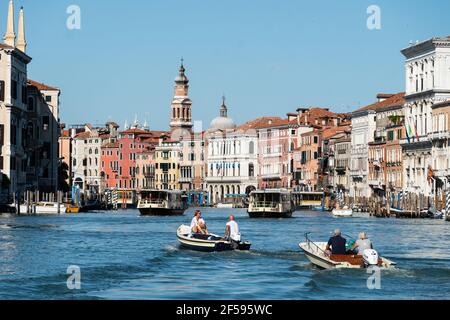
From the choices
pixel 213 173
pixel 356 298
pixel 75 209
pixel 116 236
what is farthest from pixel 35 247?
pixel 213 173

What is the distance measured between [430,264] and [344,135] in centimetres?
8555

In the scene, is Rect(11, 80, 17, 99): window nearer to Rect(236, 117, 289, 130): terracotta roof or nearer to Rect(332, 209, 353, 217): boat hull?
Rect(332, 209, 353, 217): boat hull

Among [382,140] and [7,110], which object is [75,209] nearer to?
[7,110]

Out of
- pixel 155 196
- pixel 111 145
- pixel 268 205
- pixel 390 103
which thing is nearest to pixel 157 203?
pixel 155 196

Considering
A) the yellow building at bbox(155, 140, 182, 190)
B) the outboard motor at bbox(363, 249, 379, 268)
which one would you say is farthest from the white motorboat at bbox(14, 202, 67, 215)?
the yellow building at bbox(155, 140, 182, 190)

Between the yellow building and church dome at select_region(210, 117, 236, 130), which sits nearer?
the yellow building

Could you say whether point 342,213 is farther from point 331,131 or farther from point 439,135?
point 331,131

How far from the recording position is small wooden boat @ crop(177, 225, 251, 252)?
33344mm

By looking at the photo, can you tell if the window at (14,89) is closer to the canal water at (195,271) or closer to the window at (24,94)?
the window at (24,94)

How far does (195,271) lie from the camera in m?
28.5

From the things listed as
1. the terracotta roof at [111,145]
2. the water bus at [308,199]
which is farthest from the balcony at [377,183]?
the terracotta roof at [111,145]

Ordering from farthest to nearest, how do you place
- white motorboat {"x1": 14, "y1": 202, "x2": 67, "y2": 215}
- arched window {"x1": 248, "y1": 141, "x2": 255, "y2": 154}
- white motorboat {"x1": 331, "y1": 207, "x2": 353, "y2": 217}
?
arched window {"x1": 248, "y1": 141, "x2": 255, "y2": 154} → white motorboat {"x1": 331, "y1": 207, "x2": 353, "y2": 217} → white motorboat {"x1": 14, "y1": 202, "x2": 67, "y2": 215}

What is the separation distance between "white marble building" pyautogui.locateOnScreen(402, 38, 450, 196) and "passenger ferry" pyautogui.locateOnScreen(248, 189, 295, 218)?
617 inches

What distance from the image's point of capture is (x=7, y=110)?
7550 centimetres
